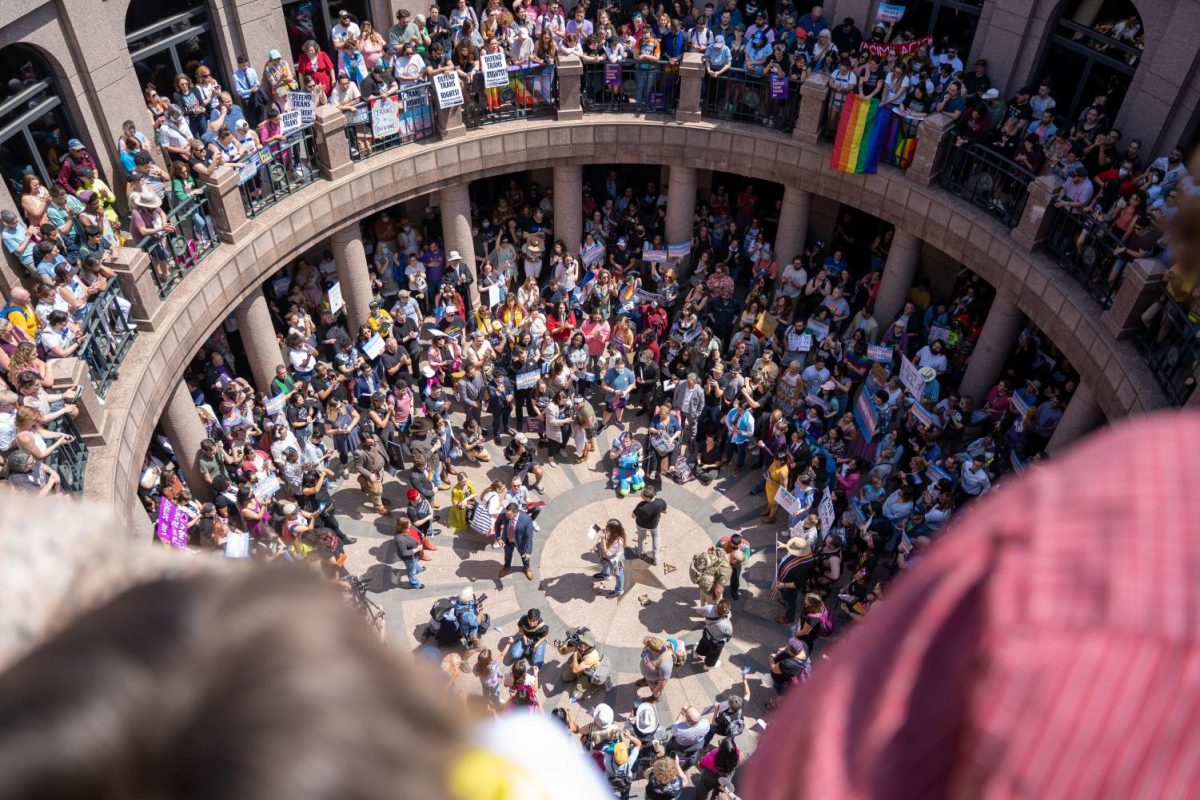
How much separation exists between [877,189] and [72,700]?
1929 centimetres

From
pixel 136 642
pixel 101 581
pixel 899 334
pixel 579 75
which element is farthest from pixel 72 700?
pixel 579 75

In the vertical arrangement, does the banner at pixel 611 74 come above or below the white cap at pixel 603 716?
above

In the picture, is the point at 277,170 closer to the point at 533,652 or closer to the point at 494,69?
the point at 494,69

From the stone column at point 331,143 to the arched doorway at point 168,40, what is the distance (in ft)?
8.29

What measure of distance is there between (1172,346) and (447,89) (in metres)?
14.0

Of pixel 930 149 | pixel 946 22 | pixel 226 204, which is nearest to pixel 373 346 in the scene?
pixel 226 204

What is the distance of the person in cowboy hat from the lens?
582 inches

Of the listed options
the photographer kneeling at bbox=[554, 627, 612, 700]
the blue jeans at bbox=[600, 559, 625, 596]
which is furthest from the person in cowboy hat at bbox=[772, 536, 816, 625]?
the photographer kneeling at bbox=[554, 627, 612, 700]

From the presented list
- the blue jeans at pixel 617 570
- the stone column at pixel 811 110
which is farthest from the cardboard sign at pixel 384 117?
the blue jeans at pixel 617 570

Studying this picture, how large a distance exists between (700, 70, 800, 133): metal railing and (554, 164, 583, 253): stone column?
3266mm

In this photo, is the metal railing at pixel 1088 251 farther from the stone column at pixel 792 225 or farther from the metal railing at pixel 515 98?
the metal railing at pixel 515 98

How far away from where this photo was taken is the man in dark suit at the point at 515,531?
15.5 metres

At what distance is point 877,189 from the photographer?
18516mm

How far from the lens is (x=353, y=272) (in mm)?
18984
